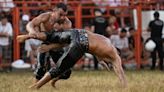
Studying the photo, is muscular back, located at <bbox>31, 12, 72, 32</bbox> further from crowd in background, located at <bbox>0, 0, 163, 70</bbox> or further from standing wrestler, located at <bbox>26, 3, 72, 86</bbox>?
crowd in background, located at <bbox>0, 0, 163, 70</bbox>

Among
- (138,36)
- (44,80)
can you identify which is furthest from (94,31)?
(44,80)

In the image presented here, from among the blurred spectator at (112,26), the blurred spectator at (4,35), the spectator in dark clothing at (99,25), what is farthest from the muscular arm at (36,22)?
the blurred spectator at (112,26)

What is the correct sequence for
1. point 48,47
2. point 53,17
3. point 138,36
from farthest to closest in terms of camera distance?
point 138,36
point 53,17
point 48,47

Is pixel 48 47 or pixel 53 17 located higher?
pixel 53 17

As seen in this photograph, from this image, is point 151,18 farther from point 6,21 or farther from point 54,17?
point 54,17

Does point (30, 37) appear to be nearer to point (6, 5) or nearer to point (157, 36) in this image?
point (6, 5)

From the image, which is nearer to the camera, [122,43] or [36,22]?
[36,22]

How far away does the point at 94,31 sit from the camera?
61.5 feet

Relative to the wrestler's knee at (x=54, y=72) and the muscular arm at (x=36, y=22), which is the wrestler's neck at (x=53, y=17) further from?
the wrestler's knee at (x=54, y=72)

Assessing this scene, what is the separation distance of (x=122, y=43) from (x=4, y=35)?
→ 12.3 feet

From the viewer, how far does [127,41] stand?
19297 millimetres

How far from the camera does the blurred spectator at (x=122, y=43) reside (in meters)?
19.1

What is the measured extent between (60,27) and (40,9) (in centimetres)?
779

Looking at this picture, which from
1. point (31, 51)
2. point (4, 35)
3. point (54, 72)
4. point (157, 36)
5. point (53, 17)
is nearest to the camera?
point (54, 72)
